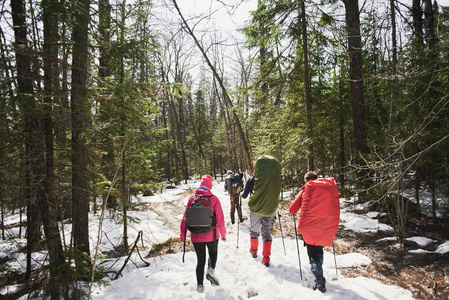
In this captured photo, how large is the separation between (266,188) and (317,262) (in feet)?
5.46

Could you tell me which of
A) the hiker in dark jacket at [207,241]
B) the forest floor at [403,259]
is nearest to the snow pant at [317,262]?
the forest floor at [403,259]

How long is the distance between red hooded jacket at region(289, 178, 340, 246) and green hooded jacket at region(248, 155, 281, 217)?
3.61 feet

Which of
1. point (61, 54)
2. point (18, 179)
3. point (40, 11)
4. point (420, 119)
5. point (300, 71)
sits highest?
point (300, 71)

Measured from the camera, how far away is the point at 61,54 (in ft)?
14.2

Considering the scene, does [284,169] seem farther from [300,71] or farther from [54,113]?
[54,113]

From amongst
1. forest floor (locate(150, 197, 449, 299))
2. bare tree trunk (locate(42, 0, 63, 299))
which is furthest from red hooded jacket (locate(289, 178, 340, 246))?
bare tree trunk (locate(42, 0, 63, 299))

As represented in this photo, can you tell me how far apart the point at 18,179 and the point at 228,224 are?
6.28m

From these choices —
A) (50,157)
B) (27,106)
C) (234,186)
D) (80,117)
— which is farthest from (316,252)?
(27,106)

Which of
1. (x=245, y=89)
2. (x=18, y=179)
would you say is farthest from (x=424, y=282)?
(x=245, y=89)

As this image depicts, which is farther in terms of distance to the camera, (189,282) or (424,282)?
(189,282)

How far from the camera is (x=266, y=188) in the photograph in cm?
489

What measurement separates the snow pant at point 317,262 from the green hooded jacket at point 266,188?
3.79 feet

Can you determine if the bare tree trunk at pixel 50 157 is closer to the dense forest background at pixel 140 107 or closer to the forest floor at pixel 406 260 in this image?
the dense forest background at pixel 140 107

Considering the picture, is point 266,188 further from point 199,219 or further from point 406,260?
point 406,260
